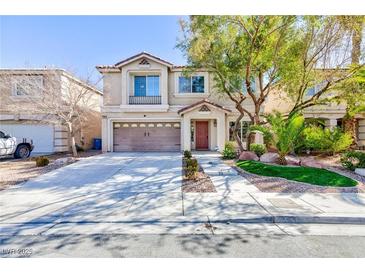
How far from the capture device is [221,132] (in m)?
16.7

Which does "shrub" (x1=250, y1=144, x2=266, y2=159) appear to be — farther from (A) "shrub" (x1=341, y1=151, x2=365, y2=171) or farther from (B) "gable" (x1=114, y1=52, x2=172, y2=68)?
(B) "gable" (x1=114, y1=52, x2=172, y2=68)

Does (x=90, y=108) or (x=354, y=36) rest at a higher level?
(x=354, y=36)

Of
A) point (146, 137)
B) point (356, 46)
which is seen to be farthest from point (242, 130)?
point (356, 46)

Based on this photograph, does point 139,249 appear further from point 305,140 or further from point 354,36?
point 354,36

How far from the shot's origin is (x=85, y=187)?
25.5ft

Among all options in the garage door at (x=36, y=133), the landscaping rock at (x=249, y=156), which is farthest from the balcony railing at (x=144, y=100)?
the landscaping rock at (x=249, y=156)

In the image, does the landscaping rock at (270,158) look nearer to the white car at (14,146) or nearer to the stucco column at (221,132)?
the stucco column at (221,132)

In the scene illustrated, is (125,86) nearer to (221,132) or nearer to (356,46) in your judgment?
(221,132)

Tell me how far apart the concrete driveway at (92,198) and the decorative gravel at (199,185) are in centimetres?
24

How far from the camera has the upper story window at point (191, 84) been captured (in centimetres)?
1759

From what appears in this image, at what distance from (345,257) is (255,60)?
414 inches

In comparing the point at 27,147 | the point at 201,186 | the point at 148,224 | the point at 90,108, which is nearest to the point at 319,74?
the point at 201,186

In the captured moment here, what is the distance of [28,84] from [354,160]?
63.7 feet

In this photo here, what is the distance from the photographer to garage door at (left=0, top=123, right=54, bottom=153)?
17531mm
